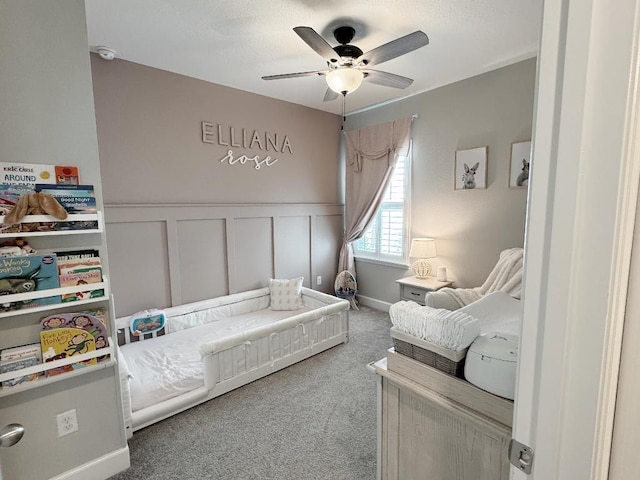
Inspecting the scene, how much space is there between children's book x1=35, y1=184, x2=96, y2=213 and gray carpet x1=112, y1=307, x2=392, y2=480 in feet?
4.92

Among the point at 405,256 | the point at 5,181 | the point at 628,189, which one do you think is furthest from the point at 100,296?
the point at 405,256

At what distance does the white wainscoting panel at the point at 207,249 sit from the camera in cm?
292

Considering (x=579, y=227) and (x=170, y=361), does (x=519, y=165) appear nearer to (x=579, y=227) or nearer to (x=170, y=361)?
(x=579, y=227)

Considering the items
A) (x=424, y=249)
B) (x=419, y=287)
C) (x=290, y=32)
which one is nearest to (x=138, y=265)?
(x=290, y=32)

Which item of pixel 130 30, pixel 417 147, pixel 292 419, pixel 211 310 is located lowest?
pixel 292 419

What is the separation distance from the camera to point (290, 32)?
93.6 inches

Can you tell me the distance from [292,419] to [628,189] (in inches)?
90.0

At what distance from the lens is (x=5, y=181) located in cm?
136

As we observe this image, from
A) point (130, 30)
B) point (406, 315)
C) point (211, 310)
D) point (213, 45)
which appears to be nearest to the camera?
point (406, 315)

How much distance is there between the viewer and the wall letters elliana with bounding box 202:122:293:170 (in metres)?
3.39

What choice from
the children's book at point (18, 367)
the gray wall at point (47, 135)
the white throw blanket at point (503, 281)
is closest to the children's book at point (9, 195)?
the gray wall at point (47, 135)

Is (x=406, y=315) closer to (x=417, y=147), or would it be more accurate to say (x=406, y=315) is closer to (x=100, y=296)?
(x=100, y=296)

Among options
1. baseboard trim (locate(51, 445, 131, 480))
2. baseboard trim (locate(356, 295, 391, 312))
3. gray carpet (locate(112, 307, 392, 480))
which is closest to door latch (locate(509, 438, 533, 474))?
gray carpet (locate(112, 307, 392, 480))

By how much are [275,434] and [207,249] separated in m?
2.06
